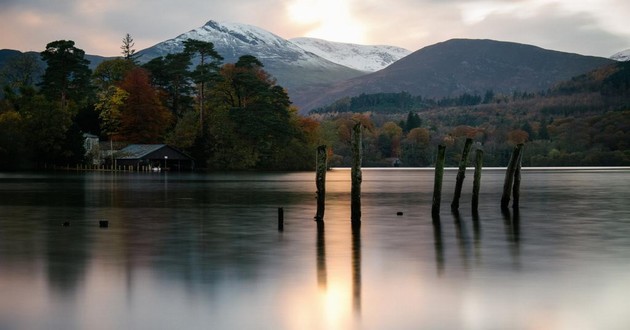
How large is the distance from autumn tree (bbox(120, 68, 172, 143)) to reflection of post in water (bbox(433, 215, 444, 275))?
10708 cm

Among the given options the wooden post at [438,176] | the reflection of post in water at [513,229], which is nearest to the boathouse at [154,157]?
the reflection of post in water at [513,229]

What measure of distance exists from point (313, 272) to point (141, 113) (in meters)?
126

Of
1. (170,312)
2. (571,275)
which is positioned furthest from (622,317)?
(170,312)

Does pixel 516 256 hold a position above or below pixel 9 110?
below

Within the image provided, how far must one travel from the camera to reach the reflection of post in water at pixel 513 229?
24569 millimetres

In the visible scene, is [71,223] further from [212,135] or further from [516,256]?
[212,135]

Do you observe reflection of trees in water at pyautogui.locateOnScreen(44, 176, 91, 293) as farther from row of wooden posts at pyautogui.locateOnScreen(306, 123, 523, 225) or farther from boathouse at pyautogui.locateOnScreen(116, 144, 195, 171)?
boathouse at pyautogui.locateOnScreen(116, 144, 195, 171)

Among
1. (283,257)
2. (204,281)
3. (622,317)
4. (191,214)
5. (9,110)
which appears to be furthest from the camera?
(9,110)

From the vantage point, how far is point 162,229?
31.7 metres

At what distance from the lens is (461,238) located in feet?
92.1

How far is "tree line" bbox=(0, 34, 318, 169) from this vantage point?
135 m

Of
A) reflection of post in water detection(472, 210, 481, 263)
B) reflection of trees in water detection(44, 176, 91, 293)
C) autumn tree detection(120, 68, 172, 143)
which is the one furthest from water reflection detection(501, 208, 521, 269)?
autumn tree detection(120, 68, 172, 143)

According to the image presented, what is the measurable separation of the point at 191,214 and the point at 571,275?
24.1 meters

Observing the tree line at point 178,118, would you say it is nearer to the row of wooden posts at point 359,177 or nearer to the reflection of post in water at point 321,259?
the row of wooden posts at point 359,177
